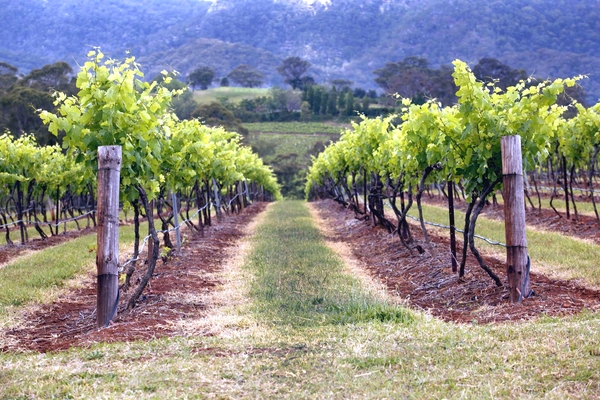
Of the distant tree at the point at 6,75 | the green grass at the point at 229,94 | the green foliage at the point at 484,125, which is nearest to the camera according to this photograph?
the green foliage at the point at 484,125

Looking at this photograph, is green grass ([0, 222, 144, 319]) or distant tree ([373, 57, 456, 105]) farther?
distant tree ([373, 57, 456, 105])

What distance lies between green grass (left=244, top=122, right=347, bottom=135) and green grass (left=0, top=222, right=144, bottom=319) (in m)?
67.6

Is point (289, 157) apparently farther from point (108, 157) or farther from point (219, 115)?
point (108, 157)

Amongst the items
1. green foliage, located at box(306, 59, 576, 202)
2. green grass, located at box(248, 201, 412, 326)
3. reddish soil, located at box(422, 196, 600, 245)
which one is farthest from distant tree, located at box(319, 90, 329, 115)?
green foliage, located at box(306, 59, 576, 202)

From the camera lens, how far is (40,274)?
11047 mm

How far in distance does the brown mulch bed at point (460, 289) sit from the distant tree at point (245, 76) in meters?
110

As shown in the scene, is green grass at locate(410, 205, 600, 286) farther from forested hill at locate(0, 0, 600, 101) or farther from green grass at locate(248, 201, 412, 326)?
forested hill at locate(0, 0, 600, 101)

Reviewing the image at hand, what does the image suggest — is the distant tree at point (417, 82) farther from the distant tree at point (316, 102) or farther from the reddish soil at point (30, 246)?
the reddish soil at point (30, 246)

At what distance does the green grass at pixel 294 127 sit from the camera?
83.2 meters

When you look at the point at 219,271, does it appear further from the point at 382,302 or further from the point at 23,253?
the point at 23,253

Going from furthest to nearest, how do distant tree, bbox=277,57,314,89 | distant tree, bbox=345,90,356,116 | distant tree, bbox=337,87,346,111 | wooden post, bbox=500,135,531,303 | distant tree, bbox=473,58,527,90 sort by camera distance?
distant tree, bbox=277,57,314,89 < distant tree, bbox=337,87,346,111 < distant tree, bbox=345,90,356,116 < distant tree, bbox=473,58,527,90 < wooden post, bbox=500,135,531,303

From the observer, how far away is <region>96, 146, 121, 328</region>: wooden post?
7133 mm

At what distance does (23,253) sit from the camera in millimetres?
16234

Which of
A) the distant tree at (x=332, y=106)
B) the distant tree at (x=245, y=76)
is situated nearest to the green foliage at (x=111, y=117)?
the distant tree at (x=332, y=106)
